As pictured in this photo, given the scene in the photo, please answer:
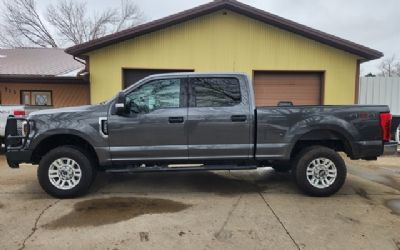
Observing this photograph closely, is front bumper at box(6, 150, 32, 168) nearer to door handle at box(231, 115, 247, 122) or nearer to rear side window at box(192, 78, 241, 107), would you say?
rear side window at box(192, 78, 241, 107)

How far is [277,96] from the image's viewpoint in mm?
12078

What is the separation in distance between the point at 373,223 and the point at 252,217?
1.63 meters

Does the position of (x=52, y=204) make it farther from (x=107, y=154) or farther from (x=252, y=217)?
(x=252, y=217)

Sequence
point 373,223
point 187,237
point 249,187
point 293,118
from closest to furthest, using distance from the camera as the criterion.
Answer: point 187,237 < point 373,223 < point 293,118 < point 249,187

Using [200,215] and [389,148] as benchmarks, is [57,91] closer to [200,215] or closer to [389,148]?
[200,215]

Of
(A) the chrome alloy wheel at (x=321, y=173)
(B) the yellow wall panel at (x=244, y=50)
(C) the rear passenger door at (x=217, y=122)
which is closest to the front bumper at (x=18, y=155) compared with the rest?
(C) the rear passenger door at (x=217, y=122)

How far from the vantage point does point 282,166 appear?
6816mm

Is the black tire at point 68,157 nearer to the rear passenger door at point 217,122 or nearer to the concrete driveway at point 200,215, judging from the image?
the concrete driveway at point 200,215

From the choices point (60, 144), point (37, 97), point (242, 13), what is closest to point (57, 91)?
point (37, 97)

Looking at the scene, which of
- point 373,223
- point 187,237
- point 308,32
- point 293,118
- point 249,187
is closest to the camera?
point 187,237

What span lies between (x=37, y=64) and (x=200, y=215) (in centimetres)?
1303

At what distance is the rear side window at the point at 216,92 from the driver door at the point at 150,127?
28 cm

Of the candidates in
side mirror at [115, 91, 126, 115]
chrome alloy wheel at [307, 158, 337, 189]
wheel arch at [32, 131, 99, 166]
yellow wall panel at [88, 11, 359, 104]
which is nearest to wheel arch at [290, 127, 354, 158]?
chrome alloy wheel at [307, 158, 337, 189]

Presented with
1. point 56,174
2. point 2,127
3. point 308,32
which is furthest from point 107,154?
point 308,32
